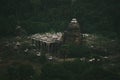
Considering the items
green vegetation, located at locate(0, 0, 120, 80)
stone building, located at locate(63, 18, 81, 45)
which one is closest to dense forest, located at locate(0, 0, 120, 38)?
green vegetation, located at locate(0, 0, 120, 80)

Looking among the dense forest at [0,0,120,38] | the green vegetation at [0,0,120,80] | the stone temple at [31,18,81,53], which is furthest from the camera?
the dense forest at [0,0,120,38]

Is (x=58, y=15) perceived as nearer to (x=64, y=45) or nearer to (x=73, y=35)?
(x=73, y=35)

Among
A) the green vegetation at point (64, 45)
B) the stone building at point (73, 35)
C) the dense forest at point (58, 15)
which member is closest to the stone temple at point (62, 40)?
the stone building at point (73, 35)

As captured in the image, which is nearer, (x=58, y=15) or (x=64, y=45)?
(x=64, y=45)

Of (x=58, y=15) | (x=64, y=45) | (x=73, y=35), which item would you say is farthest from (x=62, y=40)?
(x=58, y=15)

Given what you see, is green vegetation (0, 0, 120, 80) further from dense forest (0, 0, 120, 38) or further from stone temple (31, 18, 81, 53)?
stone temple (31, 18, 81, 53)

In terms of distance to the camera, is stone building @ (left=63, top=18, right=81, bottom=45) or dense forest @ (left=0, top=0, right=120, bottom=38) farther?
dense forest @ (left=0, top=0, right=120, bottom=38)

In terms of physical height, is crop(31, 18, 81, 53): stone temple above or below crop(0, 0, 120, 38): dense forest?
below

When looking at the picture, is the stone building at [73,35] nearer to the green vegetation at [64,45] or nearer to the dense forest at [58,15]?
the green vegetation at [64,45]
